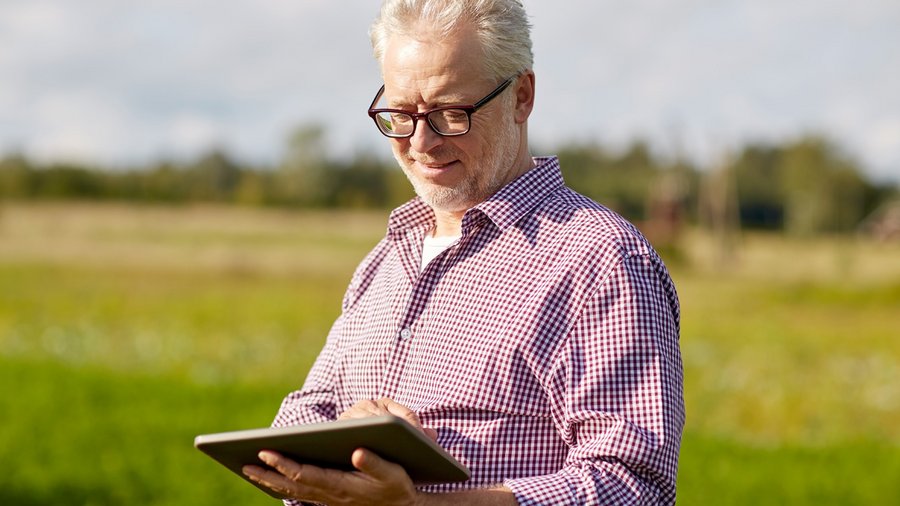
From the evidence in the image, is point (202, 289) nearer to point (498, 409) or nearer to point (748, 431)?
point (748, 431)

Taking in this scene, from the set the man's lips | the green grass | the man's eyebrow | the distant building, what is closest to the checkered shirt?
the man's lips

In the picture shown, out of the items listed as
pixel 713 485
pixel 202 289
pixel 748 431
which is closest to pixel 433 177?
pixel 713 485

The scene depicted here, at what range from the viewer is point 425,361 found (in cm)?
235

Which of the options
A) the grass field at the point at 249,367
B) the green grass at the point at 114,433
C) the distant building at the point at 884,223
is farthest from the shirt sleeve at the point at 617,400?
the distant building at the point at 884,223

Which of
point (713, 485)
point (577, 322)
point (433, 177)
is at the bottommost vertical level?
point (713, 485)

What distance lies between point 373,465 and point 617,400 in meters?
0.45

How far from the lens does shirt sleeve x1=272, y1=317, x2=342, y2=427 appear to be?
2.62 metres

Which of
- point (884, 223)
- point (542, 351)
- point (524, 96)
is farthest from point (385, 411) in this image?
point (884, 223)

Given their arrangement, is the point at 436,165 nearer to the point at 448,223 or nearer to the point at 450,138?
the point at 450,138

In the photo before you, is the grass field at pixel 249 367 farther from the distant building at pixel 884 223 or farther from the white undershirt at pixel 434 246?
the distant building at pixel 884 223

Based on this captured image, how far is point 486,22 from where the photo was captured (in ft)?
7.41

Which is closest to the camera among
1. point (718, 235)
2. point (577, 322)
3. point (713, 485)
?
point (577, 322)

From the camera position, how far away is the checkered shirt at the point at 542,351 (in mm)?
2090

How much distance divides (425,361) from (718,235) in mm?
38361
